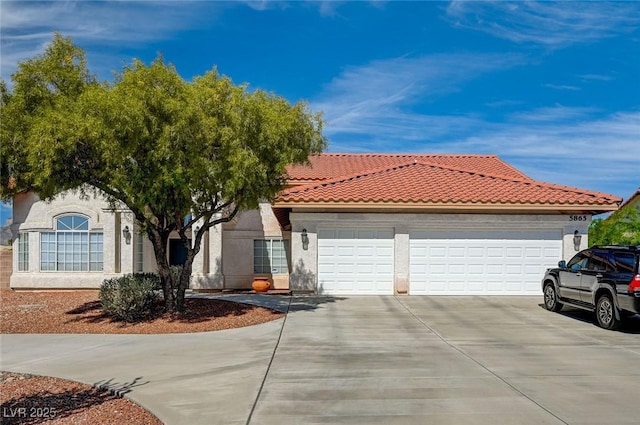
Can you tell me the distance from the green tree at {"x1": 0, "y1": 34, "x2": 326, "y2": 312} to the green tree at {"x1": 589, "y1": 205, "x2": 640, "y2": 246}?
1438cm

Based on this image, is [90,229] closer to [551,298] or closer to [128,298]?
[128,298]

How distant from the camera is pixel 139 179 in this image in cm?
1241

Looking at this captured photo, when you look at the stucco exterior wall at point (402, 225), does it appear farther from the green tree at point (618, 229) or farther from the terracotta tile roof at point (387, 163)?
the terracotta tile roof at point (387, 163)

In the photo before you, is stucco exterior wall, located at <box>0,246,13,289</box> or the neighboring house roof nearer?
the neighboring house roof

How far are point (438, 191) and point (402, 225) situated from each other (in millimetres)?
1664

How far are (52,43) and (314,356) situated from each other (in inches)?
363

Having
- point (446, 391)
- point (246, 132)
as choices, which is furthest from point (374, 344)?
point (246, 132)

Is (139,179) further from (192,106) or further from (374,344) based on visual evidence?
(374,344)

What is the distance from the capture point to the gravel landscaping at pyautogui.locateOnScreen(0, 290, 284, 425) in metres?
6.79

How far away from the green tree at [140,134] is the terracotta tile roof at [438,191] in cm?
472

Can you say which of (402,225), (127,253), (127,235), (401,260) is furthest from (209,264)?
(402,225)

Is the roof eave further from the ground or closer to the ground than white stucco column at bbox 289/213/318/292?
further from the ground

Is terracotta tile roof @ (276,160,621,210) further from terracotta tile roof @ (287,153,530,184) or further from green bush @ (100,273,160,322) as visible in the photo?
green bush @ (100,273,160,322)

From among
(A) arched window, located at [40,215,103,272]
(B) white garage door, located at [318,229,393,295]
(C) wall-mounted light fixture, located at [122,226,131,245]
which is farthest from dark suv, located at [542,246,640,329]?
(A) arched window, located at [40,215,103,272]
